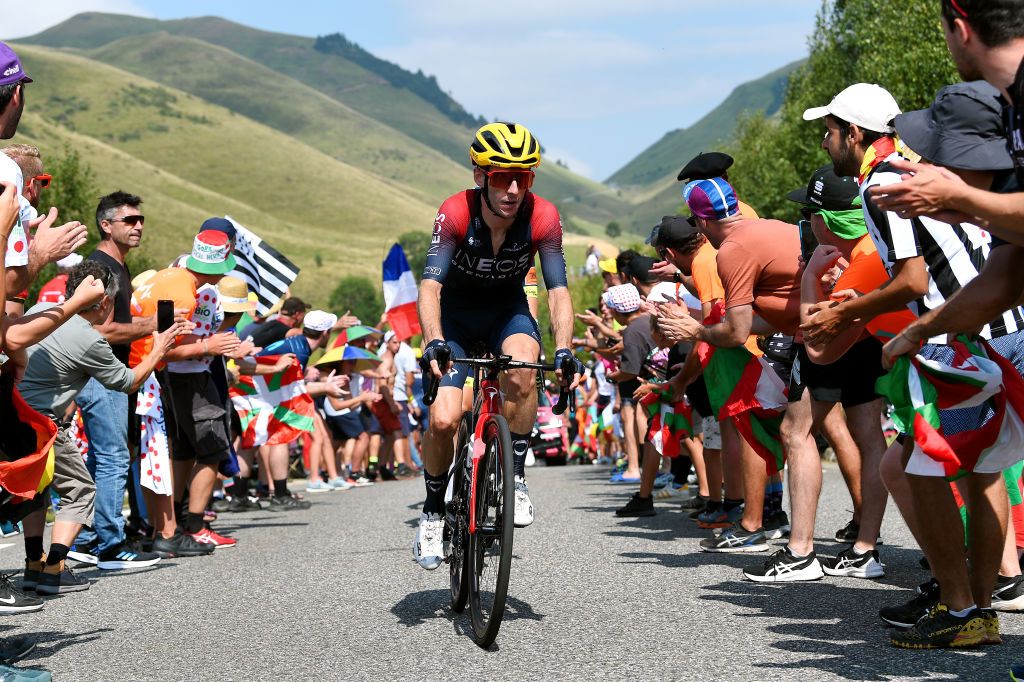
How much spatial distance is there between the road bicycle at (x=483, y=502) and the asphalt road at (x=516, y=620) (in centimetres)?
22

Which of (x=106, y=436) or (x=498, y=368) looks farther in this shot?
(x=106, y=436)

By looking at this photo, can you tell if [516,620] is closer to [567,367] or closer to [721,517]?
[567,367]

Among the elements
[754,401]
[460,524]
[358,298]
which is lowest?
[460,524]

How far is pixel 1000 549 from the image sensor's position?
5496mm

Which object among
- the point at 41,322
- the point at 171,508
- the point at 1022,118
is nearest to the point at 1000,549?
the point at 1022,118

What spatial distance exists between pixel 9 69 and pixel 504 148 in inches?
101

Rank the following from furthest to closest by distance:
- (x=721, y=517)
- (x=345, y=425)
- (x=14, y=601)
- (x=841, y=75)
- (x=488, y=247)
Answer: (x=841, y=75) → (x=345, y=425) → (x=721, y=517) → (x=14, y=601) → (x=488, y=247)

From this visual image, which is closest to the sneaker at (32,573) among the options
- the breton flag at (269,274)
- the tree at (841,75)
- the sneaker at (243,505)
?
the sneaker at (243,505)

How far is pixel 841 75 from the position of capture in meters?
Answer: 52.9

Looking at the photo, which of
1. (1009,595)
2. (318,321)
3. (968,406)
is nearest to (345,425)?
(318,321)

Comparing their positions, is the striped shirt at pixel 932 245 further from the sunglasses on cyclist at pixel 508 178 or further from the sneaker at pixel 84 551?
the sneaker at pixel 84 551

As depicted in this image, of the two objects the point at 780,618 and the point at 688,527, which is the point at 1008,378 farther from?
the point at 688,527

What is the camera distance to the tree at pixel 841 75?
40875 mm

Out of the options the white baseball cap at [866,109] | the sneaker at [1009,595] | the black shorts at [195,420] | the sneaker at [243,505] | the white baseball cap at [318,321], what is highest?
the white baseball cap at [866,109]
